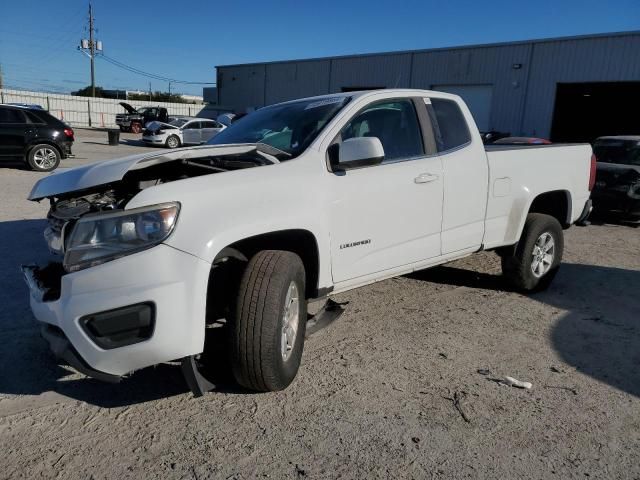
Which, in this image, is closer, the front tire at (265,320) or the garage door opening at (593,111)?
the front tire at (265,320)

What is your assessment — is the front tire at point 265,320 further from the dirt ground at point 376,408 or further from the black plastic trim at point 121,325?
the black plastic trim at point 121,325

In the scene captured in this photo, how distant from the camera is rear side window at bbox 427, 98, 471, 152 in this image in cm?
443

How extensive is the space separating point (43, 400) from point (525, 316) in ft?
12.5

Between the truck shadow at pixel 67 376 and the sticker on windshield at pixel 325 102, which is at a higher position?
the sticker on windshield at pixel 325 102

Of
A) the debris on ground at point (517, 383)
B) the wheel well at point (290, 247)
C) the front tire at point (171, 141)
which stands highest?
the front tire at point (171, 141)

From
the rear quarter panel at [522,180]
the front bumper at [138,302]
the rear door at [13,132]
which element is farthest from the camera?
the rear door at [13,132]

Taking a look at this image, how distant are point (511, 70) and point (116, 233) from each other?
27.8 m

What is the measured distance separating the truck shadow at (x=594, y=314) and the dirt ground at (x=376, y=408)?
0.02 meters

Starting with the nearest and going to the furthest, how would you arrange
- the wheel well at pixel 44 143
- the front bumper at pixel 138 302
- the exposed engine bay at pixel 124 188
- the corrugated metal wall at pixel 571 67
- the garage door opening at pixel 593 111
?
1. the front bumper at pixel 138 302
2. the exposed engine bay at pixel 124 188
3. the wheel well at pixel 44 143
4. the corrugated metal wall at pixel 571 67
5. the garage door opening at pixel 593 111

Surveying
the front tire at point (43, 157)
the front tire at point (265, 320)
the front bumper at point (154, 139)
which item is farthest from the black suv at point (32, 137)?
the front tire at point (265, 320)

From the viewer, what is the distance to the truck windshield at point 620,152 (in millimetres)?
10539

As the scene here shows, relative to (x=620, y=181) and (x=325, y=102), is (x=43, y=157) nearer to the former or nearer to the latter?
(x=325, y=102)

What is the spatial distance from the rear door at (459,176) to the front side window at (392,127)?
0.23 metres

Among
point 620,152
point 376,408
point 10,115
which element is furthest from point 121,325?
point 10,115
